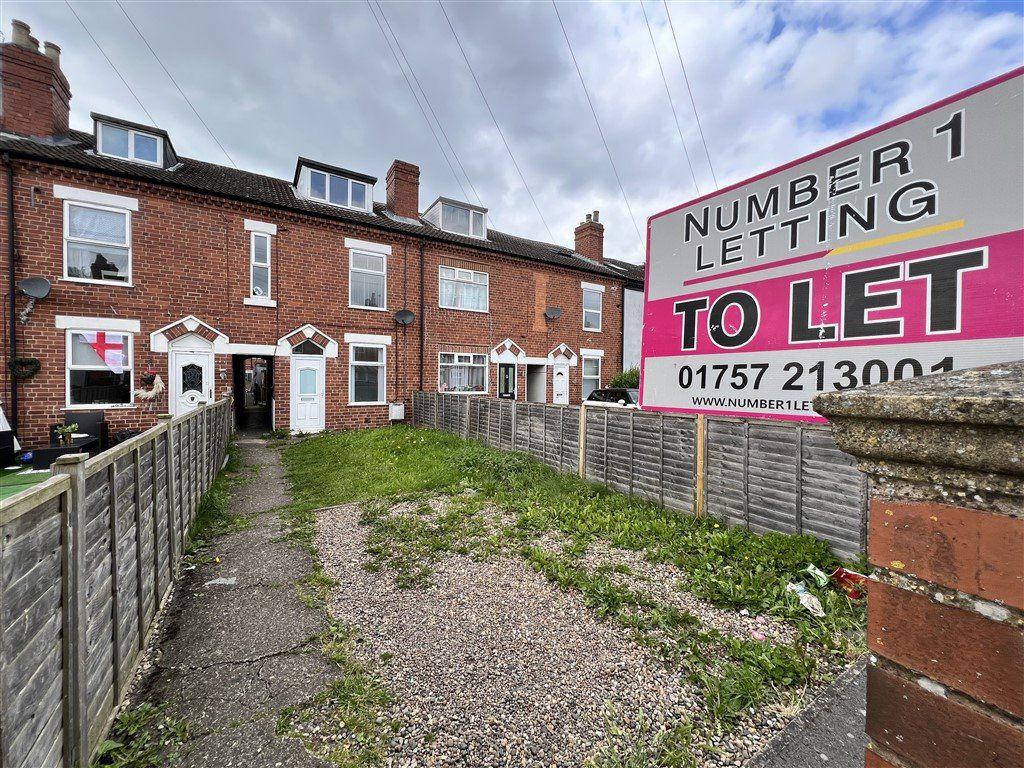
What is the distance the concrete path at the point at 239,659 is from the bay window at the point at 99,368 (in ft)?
28.6

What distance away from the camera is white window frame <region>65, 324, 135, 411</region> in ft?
32.9

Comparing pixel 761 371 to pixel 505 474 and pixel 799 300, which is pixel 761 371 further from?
pixel 505 474

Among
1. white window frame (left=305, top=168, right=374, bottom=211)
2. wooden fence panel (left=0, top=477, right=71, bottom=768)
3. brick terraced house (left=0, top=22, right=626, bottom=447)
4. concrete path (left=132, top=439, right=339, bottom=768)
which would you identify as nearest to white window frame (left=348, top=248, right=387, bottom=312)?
brick terraced house (left=0, top=22, right=626, bottom=447)

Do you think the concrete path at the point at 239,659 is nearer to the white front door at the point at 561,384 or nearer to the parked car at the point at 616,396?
the parked car at the point at 616,396

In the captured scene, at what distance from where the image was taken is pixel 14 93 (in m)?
10.4

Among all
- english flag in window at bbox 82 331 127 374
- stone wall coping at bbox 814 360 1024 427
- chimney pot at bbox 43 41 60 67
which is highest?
chimney pot at bbox 43 41 60 67

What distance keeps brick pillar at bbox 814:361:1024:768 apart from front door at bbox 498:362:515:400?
634 inches

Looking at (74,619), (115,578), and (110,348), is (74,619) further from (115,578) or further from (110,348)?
(110,348)

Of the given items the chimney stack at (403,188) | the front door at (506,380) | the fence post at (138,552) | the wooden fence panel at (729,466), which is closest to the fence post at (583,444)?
the wooden fence panel at (729,466)

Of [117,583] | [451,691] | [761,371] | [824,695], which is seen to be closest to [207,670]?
[117,583]

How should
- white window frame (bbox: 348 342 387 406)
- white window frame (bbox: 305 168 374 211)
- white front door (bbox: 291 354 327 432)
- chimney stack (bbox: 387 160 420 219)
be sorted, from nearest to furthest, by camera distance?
white front door (bbox: 291 354 327 432), white window frame (bbox: 348 342 387 406), white window frame (bbox: 305 168 374 211), chimney stack (bbox: 387 160 420 219)

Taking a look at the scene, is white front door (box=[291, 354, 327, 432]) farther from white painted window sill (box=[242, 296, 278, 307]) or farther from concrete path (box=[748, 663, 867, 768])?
concrete path (box=[748, 663, 867, 768])

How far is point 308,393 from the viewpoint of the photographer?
42.6 feet

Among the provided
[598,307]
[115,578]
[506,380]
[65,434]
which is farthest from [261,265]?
[598,307]
